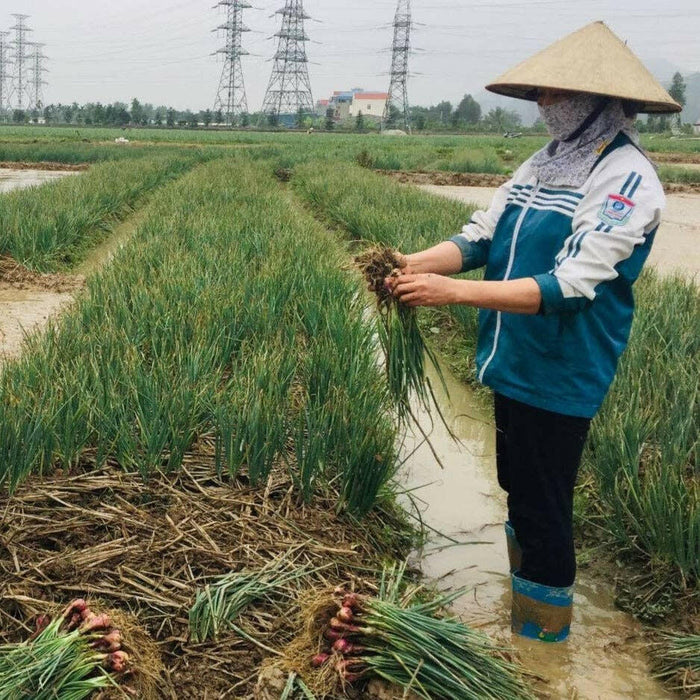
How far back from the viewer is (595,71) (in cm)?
170

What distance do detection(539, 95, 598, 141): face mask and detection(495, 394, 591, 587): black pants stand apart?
652 millimetres

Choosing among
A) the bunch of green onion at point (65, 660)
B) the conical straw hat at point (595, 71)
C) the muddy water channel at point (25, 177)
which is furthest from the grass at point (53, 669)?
the muddy water channel at point (25, 177)

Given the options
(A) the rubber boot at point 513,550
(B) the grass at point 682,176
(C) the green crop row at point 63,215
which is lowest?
(A) the rubber boot at point 513,550

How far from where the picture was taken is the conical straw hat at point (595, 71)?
1.68 meters

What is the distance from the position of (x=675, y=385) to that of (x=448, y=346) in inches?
78.9

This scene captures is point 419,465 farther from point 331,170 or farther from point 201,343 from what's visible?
point 331,170

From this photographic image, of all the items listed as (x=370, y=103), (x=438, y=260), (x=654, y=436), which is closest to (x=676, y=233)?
(x=654, y=436)

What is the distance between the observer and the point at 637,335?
11.6 ft

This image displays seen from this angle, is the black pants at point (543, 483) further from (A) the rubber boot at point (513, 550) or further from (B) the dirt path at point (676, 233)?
(B) the dirt path at point (676, 233)

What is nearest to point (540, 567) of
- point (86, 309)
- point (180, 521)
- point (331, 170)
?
point (180, 521)

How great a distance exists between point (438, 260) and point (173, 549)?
3.33ft

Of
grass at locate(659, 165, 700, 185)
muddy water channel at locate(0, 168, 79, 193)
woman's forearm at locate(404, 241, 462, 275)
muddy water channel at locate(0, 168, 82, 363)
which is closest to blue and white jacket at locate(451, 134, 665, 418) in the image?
woman's forearm at locate(404, 241, 462, 275)

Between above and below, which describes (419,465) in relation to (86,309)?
below

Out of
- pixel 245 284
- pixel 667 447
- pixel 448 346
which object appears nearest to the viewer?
pixel 667 447
